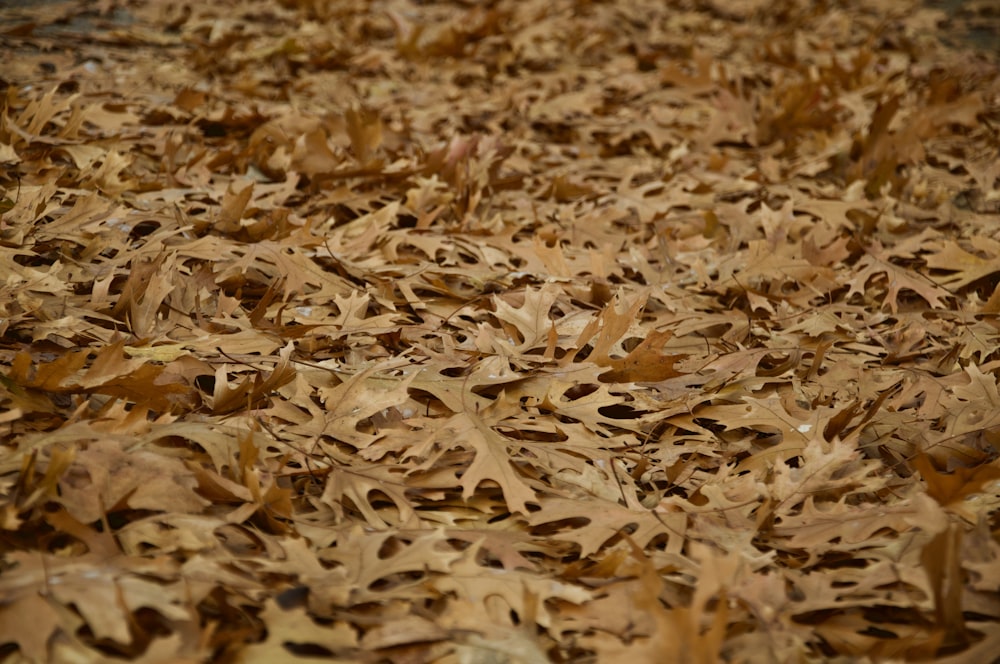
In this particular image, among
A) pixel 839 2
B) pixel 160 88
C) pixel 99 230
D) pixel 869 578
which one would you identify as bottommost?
pixel 869 578

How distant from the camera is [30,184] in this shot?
1739mm

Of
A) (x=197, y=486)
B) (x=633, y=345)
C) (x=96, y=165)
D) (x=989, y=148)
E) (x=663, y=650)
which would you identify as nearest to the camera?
(x=663, y=650)

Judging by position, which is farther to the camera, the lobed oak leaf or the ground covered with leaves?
the lobed oak leaf

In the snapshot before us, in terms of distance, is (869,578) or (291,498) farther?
(291,498)

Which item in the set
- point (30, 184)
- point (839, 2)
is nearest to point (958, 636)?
point (30, 184)

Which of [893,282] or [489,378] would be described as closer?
[489,378]

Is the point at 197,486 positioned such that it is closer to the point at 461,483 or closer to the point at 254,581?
the point at 254,581

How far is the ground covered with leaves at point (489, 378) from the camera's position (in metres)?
→ 0.90

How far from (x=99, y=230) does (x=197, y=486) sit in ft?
2.73

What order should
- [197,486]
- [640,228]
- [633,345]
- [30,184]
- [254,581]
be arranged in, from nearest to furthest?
[254,581]
[197,486]
[633,345]
[30,184]
[640,228]

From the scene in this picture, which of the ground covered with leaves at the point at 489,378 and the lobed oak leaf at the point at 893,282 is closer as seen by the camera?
the ground covered with leaves at the point at 489,378

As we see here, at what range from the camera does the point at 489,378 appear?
1.34m

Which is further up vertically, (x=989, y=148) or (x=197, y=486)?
(x=989, y=148)

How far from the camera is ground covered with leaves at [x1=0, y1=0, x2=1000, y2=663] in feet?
2.97
